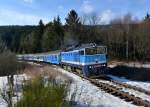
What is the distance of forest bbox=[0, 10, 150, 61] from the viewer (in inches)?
2537

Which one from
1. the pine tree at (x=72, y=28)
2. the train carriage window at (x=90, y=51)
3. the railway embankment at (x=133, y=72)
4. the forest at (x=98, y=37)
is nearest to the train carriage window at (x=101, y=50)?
the train carriage window at (x=90, y=51)

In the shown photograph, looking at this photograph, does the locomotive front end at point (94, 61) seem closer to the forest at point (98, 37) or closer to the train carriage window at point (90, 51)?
the train carriage window at point (90, 51)

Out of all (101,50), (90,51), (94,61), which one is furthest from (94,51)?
(94,61)

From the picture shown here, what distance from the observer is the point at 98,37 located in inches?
3199

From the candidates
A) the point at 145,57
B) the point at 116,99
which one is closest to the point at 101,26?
the point at 145,57

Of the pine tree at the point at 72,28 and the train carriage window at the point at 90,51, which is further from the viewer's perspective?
the pine tree at the point at 72,28

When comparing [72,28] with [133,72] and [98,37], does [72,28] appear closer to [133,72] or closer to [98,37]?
[98,37]

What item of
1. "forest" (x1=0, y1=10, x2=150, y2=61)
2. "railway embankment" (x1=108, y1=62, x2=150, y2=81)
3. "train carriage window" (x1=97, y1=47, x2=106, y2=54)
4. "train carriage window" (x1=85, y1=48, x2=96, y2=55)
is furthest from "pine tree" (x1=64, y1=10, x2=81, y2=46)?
"train carriage window" (x1=85, y1=48, x2=96, y2=55)

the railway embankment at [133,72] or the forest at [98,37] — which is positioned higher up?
the forest at [98,37]

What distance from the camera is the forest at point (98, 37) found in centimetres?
6444

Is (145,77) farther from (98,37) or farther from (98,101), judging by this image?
(98,37)

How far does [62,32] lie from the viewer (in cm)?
9425

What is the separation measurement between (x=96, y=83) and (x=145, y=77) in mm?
6698

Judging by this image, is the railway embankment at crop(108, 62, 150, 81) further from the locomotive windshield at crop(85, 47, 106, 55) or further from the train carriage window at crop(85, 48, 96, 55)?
the train carriage window at crop(85, 48, 96, 55)
